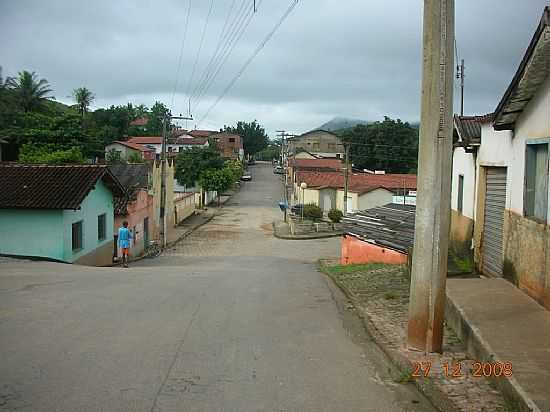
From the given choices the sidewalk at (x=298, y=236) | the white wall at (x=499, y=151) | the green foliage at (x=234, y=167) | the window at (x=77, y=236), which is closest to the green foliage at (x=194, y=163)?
the green foliage at (x=234, y=167)

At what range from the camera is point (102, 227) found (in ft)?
82.8

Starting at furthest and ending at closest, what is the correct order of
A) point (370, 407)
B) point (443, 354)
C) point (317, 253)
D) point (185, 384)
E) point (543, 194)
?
point (317, 253) → point (543, 194) → point (443, 354) → point (185, 384) → point (370, 407)

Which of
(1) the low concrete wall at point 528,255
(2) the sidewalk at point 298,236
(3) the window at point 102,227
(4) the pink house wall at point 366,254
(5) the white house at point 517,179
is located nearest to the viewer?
(1) the low concrete wall at point 528,255

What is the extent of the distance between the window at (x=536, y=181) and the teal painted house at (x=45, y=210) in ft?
47.2

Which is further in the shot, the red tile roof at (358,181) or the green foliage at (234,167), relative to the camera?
the green foliage at (234,167)

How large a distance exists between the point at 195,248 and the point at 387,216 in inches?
647

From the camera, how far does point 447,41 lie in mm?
6480

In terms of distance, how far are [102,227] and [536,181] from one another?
19306mm

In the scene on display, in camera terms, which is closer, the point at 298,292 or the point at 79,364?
the point at 79,364

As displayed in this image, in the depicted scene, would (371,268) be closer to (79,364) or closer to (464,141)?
(464,141)

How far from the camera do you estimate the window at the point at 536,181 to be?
29.7 feet

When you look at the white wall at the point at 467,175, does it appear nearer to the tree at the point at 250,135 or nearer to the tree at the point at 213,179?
the tree at the point at 213,179

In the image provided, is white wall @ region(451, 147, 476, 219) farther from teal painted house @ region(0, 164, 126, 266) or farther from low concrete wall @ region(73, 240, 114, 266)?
low concrete wall @ region(73, 240, 114, 266)

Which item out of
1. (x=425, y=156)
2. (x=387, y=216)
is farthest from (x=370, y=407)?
(x=387, y=216)
